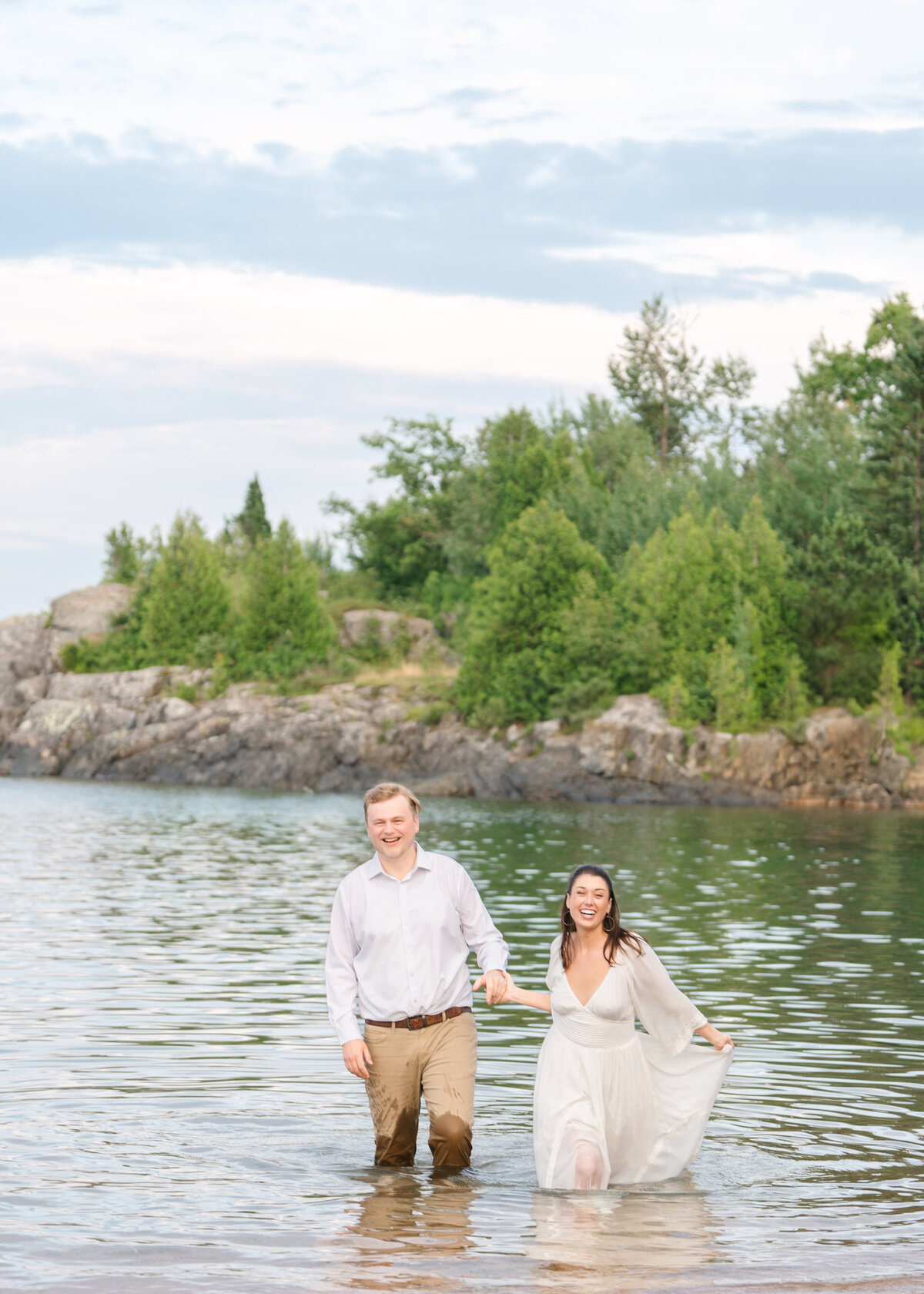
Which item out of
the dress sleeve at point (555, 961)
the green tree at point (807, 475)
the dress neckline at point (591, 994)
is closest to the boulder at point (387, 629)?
the green tree at point (807, 475)

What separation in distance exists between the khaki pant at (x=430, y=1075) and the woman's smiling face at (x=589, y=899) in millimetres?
897

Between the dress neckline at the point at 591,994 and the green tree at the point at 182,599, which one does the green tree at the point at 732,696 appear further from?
the dress neckline at the point at 591,994

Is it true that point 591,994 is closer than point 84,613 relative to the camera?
Yes

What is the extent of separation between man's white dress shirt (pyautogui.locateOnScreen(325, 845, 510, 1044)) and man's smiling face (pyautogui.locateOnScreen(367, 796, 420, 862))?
193 mm

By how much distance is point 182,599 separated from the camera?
94.4 meters

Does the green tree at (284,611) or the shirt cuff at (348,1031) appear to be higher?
the green tree at (284,611)

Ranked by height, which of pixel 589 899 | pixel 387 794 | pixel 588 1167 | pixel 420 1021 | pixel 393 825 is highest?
pixel 387 794

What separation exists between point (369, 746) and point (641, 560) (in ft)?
50.3

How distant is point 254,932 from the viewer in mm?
23219

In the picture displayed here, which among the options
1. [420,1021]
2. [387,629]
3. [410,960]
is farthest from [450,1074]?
[387,629]

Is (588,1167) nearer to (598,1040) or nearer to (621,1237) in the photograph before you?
(621,1237)

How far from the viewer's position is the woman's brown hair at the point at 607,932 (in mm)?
8992

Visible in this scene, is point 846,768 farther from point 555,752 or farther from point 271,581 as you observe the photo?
point 271,581

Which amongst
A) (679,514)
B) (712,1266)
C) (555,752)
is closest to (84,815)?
(555,752)
